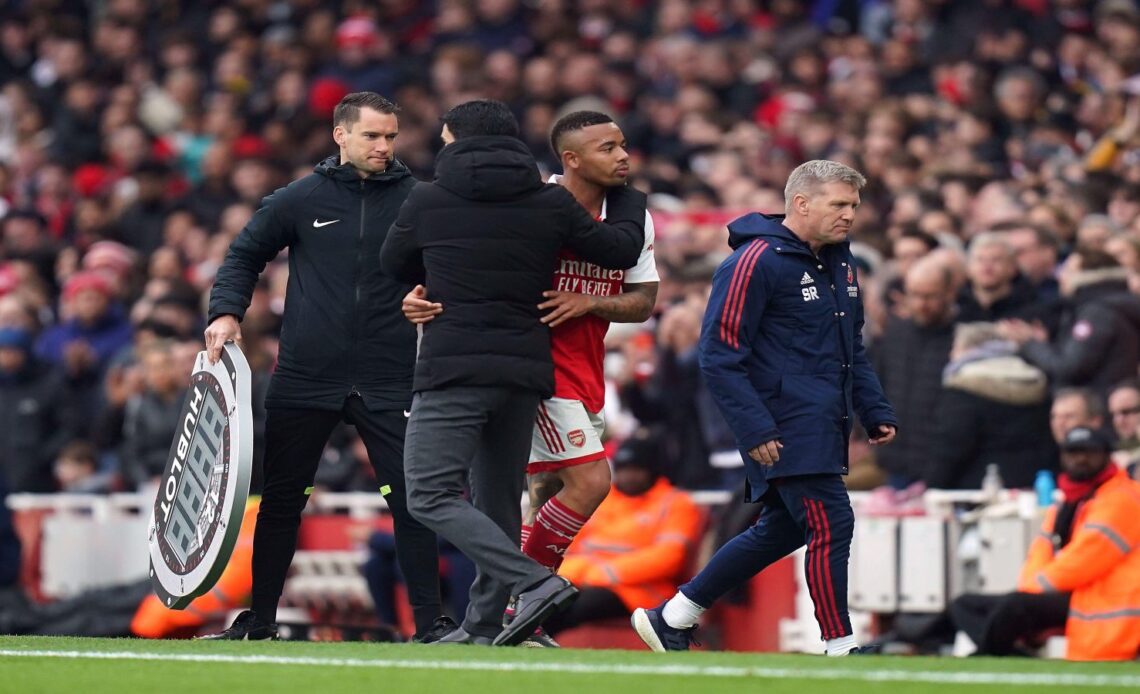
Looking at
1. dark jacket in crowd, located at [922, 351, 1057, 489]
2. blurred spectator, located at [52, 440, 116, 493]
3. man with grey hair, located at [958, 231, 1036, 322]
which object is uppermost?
man with grey hair, located at [958, 231, 1036, 322]

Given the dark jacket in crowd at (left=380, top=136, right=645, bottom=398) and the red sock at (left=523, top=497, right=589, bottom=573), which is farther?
the red sock at (left=523, top=497, right=589, bottom=573)

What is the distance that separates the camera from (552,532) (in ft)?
28.5

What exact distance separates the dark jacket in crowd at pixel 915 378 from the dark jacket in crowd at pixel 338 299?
3.79 metres

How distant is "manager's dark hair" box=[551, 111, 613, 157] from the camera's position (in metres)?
8.55

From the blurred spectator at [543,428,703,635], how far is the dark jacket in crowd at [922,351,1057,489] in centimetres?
144

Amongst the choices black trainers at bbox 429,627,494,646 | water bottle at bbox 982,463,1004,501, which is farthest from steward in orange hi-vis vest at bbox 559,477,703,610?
black trainers at bbox 429,627,494,646

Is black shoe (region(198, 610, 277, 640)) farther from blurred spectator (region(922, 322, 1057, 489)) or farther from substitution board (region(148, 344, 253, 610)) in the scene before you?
blurred spectator (region(922, 322, 1057, 489))

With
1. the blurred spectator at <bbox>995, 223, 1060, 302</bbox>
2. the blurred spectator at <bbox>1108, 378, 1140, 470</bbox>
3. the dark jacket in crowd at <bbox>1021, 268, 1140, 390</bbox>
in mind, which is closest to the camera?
the blurred spectator at <bbox>1108, 378, 1140, 470</bbox>

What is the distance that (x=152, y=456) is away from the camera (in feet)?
49.4

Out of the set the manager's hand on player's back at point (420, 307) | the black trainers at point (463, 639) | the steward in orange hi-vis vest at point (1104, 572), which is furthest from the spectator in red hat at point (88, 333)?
the manager's hand on player's back at point (420, 307)

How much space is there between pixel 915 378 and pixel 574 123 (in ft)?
12.9

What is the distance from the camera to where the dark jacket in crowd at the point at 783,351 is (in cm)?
821

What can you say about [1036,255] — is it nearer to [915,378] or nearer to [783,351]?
[915,378]

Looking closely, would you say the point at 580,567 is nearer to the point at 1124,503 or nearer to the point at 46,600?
the point at 1124,503
